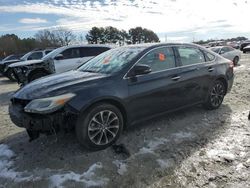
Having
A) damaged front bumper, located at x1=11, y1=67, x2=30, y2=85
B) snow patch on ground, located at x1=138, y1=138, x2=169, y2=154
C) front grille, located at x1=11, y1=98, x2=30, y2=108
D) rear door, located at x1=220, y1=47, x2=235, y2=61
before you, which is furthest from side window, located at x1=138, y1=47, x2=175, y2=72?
rear door, located at x1=220, y1=47, x2=235, y2=61

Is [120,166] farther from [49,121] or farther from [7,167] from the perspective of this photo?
[7,167]

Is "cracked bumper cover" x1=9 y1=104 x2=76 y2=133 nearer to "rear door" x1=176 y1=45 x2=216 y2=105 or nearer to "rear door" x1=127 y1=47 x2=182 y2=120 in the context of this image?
"rear door" x1=127 y1=47 x2=182 y2=120

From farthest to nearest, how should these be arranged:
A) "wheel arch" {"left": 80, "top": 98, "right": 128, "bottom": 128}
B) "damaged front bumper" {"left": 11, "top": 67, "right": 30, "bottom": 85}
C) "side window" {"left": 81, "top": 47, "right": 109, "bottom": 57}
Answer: "side window" {"left": 81, "top": 47, "right": 109, "bottom": 57} < "damaged front bumper" {"left": 11, "top": 67, "right": 30, "bottom": 85} < "wheel arch" {"left": 80, "top": 98, "right": 128, "bottom": 128}

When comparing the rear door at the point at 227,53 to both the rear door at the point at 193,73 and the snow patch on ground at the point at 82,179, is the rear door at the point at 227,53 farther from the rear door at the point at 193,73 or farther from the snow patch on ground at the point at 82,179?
the snow patch on ground at the point at 82,179

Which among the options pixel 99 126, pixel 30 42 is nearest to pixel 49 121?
pixel 99 126

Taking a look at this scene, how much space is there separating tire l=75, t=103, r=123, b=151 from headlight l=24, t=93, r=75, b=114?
0.32 meters

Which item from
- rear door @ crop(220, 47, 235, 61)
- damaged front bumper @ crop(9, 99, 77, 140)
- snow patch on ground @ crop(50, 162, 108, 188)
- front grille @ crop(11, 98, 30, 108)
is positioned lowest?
snow patch on ground @ crop(50, 162, 108, 188)

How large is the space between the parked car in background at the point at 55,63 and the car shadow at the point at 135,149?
5877mm

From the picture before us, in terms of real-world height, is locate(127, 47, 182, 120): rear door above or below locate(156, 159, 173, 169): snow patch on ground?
above

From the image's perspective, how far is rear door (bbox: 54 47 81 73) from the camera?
1070 centimetres

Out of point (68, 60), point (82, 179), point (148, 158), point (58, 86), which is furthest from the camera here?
point (68, 60)

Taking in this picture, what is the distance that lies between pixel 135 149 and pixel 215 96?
2.62 metres

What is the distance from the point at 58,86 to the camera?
3.99 meters

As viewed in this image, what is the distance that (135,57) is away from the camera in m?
4.53
